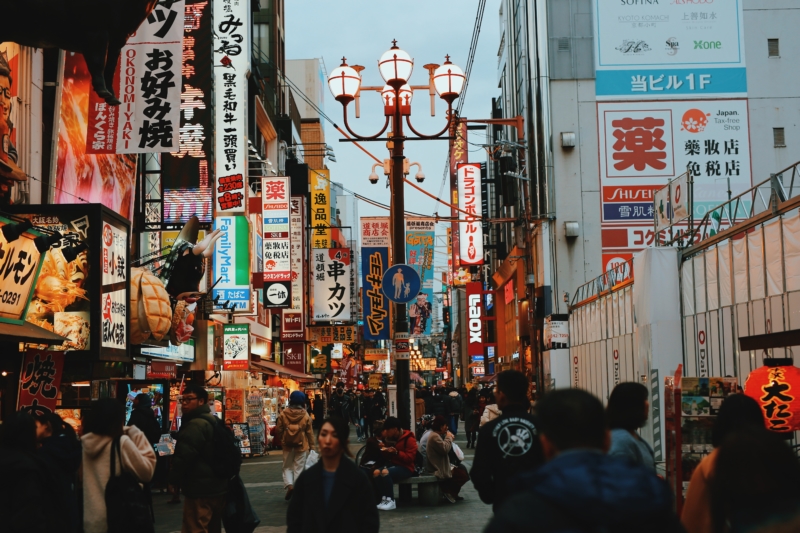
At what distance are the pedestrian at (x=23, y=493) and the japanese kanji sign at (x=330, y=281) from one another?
32.6 m

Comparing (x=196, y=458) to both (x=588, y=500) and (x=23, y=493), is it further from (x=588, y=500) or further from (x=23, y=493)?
(x=588, y=500)

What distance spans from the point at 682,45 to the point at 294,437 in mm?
26209

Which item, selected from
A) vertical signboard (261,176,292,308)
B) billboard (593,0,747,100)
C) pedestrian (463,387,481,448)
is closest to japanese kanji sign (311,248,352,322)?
vertical signboard (261,176,292,308)

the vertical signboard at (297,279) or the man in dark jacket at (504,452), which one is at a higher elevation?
the vertical signboard at (297,279)

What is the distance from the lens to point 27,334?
39.5 ft

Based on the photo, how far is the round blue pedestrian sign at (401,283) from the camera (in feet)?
46.7

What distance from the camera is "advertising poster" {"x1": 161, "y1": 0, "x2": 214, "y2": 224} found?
22.6 meters

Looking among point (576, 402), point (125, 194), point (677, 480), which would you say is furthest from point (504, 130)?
point (576, 402)

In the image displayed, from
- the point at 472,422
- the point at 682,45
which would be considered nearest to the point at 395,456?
the point at 472,422

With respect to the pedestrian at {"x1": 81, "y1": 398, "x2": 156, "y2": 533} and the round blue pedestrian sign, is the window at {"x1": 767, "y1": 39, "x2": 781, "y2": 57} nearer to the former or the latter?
the round blue pedestrian sign

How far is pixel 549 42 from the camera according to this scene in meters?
37.1

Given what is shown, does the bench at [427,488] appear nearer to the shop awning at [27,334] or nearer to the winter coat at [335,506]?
the shop awning at [27,334]

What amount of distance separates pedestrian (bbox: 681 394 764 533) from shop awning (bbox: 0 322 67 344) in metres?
8.92

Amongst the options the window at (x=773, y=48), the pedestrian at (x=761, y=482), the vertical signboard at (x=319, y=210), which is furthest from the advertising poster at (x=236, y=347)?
the pedestrian at (x=761, y=482)
